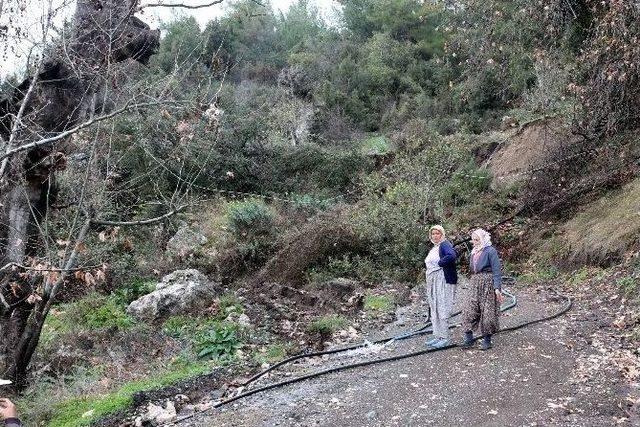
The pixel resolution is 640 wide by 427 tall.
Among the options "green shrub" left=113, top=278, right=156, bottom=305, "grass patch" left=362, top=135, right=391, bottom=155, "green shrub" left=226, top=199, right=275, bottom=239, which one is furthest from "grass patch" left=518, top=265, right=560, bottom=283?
"grass patch" left=362, top=135, right=391, bottom=155

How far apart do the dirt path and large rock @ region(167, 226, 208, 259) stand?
737 cm

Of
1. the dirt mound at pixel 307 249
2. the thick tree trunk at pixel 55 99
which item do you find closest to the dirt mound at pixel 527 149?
the dirt mound at pixel 307 249

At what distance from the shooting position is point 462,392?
18.6ft

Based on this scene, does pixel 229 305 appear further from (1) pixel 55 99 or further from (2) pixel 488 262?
(1) pixel 55 99

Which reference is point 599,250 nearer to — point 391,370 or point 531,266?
point 531,266

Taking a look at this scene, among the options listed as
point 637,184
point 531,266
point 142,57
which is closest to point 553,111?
point 637,184

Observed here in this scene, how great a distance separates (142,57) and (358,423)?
14.6 ft

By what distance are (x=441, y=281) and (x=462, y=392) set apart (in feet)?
5.95

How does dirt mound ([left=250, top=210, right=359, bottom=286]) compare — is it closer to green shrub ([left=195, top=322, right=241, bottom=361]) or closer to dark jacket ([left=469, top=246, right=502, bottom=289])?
green shrub ([left=195, top=322, right=241, bottom=361])

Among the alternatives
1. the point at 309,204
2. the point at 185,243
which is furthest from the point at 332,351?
the point at 309,204

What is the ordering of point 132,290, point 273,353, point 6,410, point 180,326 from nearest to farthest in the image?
point 6,410 < point 273,353 < point 180,326 < point 132,290

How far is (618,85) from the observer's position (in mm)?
10258

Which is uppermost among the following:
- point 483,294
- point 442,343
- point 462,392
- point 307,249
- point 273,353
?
point 483,294

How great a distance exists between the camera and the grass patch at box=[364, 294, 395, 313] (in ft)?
34.6
